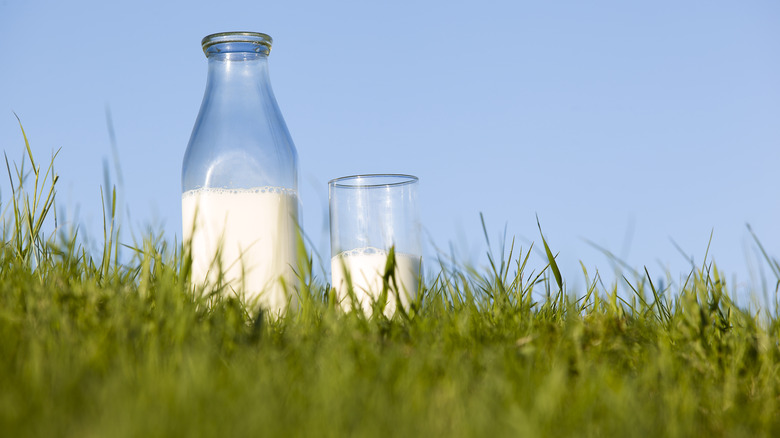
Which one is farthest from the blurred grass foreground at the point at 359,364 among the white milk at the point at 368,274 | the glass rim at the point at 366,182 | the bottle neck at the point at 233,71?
the bottle neck at the point at 233,71

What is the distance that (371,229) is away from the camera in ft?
8.29

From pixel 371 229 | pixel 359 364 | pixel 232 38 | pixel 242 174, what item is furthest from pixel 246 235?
pixel 359 364

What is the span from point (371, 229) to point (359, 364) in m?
0.99

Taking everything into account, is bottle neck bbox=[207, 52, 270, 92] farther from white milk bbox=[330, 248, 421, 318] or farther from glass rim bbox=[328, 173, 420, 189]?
white milk bbox=[330, 248, 421, 318]

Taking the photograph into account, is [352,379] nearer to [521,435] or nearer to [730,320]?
[521,435]

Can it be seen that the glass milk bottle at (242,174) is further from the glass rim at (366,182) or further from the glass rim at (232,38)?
the glass rim at (366,182)

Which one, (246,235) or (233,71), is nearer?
(246,235)

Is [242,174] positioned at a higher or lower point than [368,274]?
higher

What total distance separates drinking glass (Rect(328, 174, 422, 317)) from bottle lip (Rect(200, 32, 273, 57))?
674 millimetres

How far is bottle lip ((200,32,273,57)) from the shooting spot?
273cm

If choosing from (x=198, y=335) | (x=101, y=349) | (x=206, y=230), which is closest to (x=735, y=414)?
(x=198, y=335)

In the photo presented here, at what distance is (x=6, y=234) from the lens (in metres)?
2.53

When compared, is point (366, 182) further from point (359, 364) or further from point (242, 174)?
point (359, 364)

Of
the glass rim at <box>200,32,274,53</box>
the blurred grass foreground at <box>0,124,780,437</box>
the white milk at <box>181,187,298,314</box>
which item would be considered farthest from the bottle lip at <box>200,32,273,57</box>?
the blurred grass foreground at <box>0,124,780,437</box>
